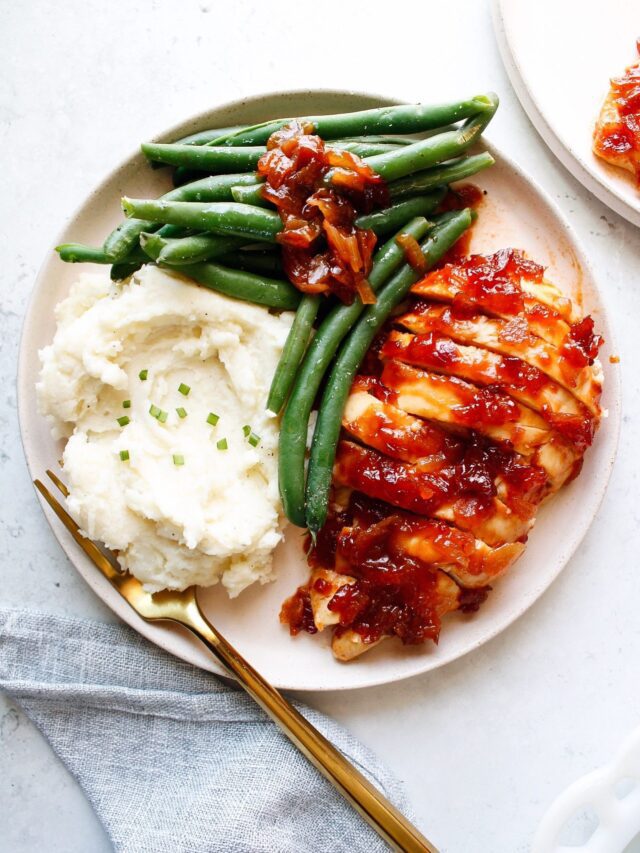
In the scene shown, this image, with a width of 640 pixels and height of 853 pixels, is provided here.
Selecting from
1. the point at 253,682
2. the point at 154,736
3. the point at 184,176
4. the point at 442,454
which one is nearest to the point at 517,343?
the point at 442,454

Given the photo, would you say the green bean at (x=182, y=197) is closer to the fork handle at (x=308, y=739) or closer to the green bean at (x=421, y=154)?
the green bean at (x=421, y=154)

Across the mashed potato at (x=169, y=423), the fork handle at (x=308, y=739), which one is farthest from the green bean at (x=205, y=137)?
the fork handle at (x=308, y=739)

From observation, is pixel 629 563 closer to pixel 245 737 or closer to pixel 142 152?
pixel 245 737

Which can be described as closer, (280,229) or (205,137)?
(280,229)

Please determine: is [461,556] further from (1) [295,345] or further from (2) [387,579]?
(1) [295,345]

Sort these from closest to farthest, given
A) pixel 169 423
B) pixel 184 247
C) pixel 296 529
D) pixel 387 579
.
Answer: pixel 184 247, pixel 387 579, pixel 169 423, pixel 296 529

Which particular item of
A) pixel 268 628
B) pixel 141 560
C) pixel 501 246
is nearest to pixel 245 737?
pixel 268 628

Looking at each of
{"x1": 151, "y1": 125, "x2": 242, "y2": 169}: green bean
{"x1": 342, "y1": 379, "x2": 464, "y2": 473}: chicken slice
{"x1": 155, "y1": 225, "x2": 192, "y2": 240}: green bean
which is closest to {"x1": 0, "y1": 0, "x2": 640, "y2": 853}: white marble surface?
{"x1": 151, "y1": 125, "x2": 242, "y2": 169}: green bean
